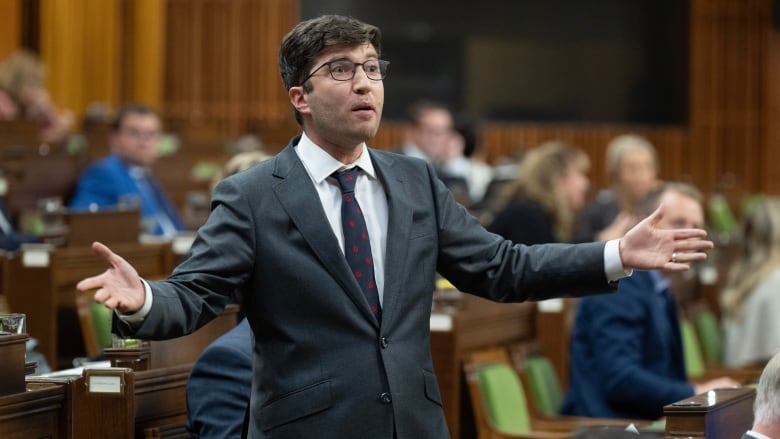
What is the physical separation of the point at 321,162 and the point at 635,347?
220 cm

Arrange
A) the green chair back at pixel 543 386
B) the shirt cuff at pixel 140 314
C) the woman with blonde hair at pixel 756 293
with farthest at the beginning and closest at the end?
the woman with blonde hair at pixel 756 293
the green chair back at pixel 543 386
the shirt cuff at pixel 140 314

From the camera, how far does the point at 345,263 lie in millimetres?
2662

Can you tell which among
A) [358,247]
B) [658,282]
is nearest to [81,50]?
[658,282]

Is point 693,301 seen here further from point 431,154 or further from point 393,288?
point 393,288

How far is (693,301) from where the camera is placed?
7402 millimetres

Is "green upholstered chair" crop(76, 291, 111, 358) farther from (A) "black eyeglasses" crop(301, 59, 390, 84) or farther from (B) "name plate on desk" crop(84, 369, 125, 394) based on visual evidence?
(A) "black eyeglasses" crop(301, 59, 390, 84)

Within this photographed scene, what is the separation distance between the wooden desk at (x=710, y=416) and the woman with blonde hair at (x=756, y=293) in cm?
318

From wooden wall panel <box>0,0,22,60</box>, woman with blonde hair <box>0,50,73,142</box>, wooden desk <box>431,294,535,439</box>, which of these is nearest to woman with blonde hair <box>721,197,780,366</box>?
wooden desk <box>431,294,535,439</box>

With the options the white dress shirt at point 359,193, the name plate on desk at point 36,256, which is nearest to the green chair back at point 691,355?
the name plate on desk at point 36,256

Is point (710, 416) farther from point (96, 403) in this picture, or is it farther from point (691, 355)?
point (691, 355)

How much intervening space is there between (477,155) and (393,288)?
960cm

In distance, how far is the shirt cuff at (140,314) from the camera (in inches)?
95.3

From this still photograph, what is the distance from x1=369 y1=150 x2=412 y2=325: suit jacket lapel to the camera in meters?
2.69

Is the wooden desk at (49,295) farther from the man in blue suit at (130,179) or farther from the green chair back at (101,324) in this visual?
the man in blue suit at (130,179)
